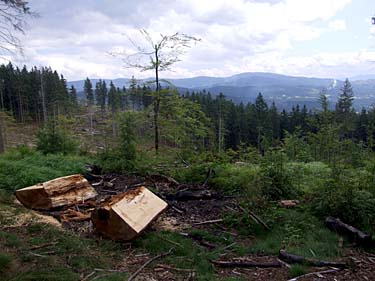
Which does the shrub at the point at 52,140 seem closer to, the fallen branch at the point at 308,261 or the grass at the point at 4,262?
the grass at the point at 4,262

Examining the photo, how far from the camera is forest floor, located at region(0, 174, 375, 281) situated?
12.0ft

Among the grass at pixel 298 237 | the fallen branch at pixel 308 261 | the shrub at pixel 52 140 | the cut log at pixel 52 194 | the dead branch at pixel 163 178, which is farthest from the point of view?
the shrub at pixel 52 140

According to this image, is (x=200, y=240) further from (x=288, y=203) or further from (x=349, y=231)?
(x=349, y=231)

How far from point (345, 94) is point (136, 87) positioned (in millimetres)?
31320

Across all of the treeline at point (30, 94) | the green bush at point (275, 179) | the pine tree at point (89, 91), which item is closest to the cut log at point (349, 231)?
the green bush at point (275, 179)

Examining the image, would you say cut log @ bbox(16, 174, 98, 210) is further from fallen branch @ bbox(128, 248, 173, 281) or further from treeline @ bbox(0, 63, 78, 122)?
treeline @ bbox(0, 63, 78, 122)

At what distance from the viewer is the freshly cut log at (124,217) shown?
462 centimetres

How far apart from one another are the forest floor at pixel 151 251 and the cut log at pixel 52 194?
0.66ft

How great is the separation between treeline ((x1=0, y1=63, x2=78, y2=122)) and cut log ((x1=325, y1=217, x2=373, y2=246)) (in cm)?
5306

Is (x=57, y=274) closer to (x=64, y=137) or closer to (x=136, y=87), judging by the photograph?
(x=64, y=137)

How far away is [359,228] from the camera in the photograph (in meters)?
5.04

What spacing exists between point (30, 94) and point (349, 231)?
202 feet

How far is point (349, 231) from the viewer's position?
4.80 meters

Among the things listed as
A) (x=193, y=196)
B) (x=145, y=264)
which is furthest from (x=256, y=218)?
(x=145, y=264)
